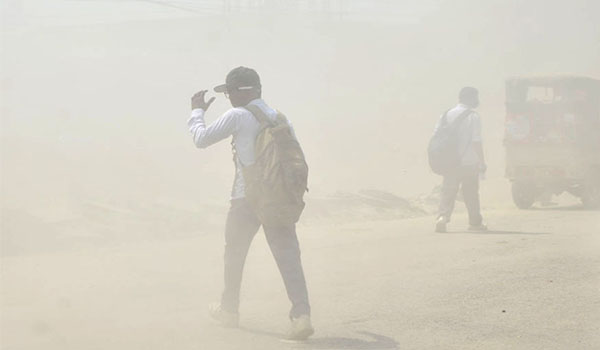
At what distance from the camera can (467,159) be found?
1226cm

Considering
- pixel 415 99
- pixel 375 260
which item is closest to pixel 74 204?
pixel 375 260

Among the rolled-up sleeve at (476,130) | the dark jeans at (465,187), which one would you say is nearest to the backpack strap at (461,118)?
the rolled-up sleeve at (476,130)

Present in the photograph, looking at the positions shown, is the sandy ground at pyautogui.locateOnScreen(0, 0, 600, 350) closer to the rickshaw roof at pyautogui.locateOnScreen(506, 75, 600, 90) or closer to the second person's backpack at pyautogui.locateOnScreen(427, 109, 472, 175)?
the second person's backpack at pyautogui.locateOnScreen(427, 109, 472, 175)

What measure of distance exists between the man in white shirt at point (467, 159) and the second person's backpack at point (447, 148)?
27mm

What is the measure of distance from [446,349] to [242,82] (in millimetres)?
2128

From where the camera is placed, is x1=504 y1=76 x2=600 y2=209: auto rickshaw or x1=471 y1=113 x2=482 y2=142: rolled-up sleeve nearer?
x1=471 y1=113 x2=482 y2=142: rolled-up sleeve

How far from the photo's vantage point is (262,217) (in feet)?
21.1

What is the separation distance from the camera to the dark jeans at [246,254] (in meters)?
6.46

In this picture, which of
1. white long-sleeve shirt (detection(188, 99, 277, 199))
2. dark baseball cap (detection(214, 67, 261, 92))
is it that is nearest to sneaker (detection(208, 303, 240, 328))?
white long-sleeve shirt (detection(188, 99, 277, 199))

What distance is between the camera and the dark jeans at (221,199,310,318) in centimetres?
646

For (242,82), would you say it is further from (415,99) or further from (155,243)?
(415,99)

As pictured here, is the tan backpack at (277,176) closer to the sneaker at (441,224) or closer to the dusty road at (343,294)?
the dusty road at (343,294)

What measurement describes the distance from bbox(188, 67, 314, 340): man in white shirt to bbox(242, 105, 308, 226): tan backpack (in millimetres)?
111

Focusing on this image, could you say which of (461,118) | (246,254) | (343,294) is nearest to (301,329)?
(246,254)
